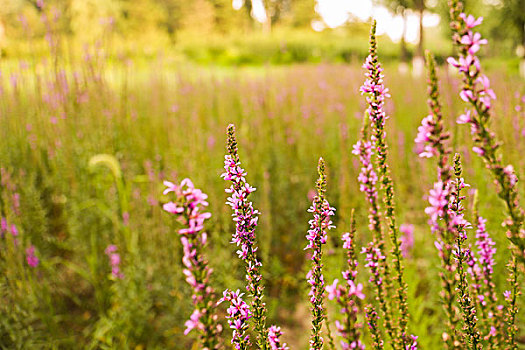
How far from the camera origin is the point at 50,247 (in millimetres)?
3594

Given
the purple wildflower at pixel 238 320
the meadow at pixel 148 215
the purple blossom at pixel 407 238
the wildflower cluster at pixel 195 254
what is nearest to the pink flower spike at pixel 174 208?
the wildflower cluster at pixel 195 254

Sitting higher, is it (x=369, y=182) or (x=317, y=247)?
(x=369, y=182)

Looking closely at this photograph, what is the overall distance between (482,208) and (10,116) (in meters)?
4.60

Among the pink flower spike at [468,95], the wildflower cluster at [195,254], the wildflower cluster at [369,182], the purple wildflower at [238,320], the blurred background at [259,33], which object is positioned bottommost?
the purple wildflower at [238,320]

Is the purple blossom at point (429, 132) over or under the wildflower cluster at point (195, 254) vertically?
over

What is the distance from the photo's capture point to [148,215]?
3809 mm

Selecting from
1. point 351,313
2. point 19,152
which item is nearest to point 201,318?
point 351,313

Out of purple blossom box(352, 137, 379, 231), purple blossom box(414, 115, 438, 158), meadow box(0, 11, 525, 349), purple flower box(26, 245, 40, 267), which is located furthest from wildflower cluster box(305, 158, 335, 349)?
purple flower box(26, 245, 40, 267)

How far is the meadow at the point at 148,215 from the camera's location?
8.69 feet

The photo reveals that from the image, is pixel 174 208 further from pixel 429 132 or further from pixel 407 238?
pixel 407 238

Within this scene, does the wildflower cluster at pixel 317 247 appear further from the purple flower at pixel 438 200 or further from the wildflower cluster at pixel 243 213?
the purple flower at pixel 438 200

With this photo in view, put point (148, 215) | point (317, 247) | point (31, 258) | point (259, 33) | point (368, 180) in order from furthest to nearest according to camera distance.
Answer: point (259, 33) → point (148, 215) → point (31, 258) → point (317, 247) → point (368, 180)

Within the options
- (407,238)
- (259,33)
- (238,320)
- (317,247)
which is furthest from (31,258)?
(259,33)

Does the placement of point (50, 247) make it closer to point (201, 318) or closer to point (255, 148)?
point (255, 148)
